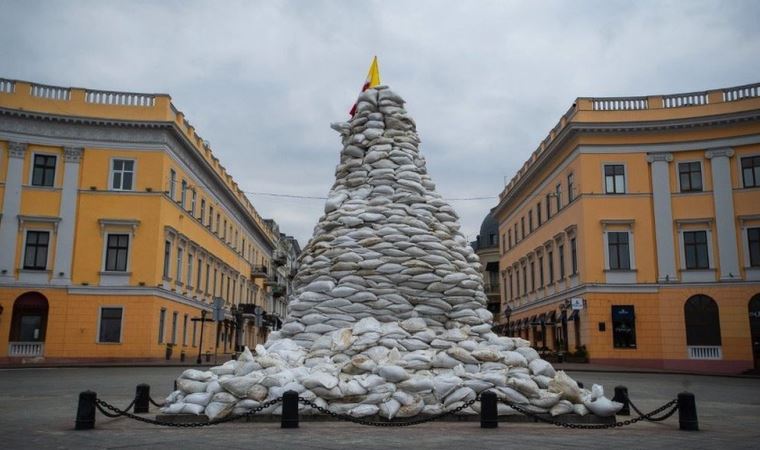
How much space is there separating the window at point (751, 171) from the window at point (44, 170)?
30169mm

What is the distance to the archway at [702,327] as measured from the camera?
29125 millimetres

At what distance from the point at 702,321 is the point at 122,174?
26.3 m

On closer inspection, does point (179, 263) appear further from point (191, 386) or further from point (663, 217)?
point (191, 386)

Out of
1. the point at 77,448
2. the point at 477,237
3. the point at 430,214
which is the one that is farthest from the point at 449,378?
the point at 477,237

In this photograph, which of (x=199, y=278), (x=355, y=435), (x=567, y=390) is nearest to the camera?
(x=355, y=435)

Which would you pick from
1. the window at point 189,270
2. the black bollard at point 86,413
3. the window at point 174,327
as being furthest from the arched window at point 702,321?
the black bollard at point 86,413

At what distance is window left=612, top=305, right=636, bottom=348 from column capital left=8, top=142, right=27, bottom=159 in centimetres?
2659

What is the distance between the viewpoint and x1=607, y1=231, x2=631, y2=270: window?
31094 mm

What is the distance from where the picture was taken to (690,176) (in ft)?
102

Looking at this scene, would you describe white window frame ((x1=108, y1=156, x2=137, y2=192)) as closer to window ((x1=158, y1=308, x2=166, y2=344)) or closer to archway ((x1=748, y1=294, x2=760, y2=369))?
window ((x1=158, y1=308, x2=166, y2=344))

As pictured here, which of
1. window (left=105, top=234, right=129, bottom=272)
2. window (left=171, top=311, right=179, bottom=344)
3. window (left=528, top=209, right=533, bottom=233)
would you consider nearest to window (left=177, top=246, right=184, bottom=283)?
window (left=171, top=311, right=179, bottom=344)

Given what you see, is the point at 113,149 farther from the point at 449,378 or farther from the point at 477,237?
the point at 477,237

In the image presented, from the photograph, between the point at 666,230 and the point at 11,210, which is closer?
the point at 11,210

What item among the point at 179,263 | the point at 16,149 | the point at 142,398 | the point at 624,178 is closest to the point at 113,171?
the point at 16,149
